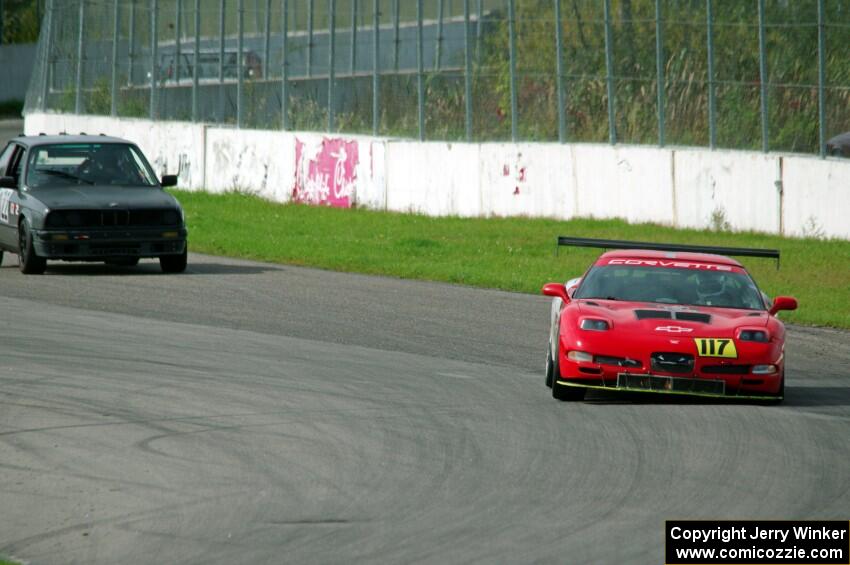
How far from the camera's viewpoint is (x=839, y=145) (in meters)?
26.1

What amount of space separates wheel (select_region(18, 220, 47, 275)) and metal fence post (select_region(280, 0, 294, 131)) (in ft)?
53.0

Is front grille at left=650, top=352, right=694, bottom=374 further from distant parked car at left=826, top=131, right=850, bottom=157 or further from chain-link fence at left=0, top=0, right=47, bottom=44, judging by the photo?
chain-link fence at left=0, top=0, right=47, bottom=44

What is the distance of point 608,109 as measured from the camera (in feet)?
99.3

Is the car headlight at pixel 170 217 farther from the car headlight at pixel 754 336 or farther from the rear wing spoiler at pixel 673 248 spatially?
the car headlight at pixel 754 336

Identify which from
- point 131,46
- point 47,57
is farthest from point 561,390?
point 47,57

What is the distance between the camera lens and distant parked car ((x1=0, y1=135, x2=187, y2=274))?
2030 cm

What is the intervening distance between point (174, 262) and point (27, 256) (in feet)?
6.05

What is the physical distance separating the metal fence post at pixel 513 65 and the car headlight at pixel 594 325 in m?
A: 19.7

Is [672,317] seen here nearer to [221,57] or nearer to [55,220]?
[55,220]

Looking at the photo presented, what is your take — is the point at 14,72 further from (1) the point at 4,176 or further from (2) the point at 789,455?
(2) the point at 789,455

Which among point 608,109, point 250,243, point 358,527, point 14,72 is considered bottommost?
point 358,527

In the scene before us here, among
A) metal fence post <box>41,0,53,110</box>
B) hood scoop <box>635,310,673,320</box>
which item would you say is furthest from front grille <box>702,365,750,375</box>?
metal fence post <box>41,0,53,110</box>

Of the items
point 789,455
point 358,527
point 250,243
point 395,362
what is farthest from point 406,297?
point 358,527

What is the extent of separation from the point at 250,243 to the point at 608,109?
7.42 metres
